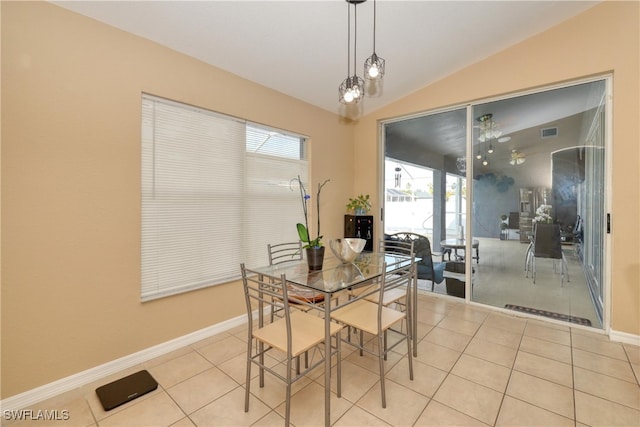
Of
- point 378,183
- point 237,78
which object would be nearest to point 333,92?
point 237,78

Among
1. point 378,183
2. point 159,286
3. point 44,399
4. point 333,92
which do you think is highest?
point 333,92

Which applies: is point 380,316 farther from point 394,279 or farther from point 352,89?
point 352,89

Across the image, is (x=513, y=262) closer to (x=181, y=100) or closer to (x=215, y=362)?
(x=215, y=362)

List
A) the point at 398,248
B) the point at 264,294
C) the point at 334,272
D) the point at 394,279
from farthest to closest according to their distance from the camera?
the point at 398,248, the point at 334,272, the point at 394,279, the point at 264,294

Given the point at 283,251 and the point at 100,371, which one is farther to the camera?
the point at 283,251

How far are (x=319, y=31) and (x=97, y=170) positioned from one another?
2.18 meters

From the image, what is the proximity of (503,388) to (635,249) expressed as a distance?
1.88 metres

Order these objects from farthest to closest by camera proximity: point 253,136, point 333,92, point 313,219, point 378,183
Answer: point 378,183 < point 313,219 < point 333,92 < point 253,136

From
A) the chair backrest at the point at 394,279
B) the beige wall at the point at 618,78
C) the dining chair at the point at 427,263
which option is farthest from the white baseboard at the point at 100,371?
the beige wall at the point at 618,78

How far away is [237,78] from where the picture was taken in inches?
115

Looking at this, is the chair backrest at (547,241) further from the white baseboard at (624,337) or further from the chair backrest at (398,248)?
the chair backrest at (398,248)

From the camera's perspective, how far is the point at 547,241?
120 inches

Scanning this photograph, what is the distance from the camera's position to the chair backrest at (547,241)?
9.82ft

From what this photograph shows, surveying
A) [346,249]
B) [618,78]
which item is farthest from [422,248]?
[618,78]
